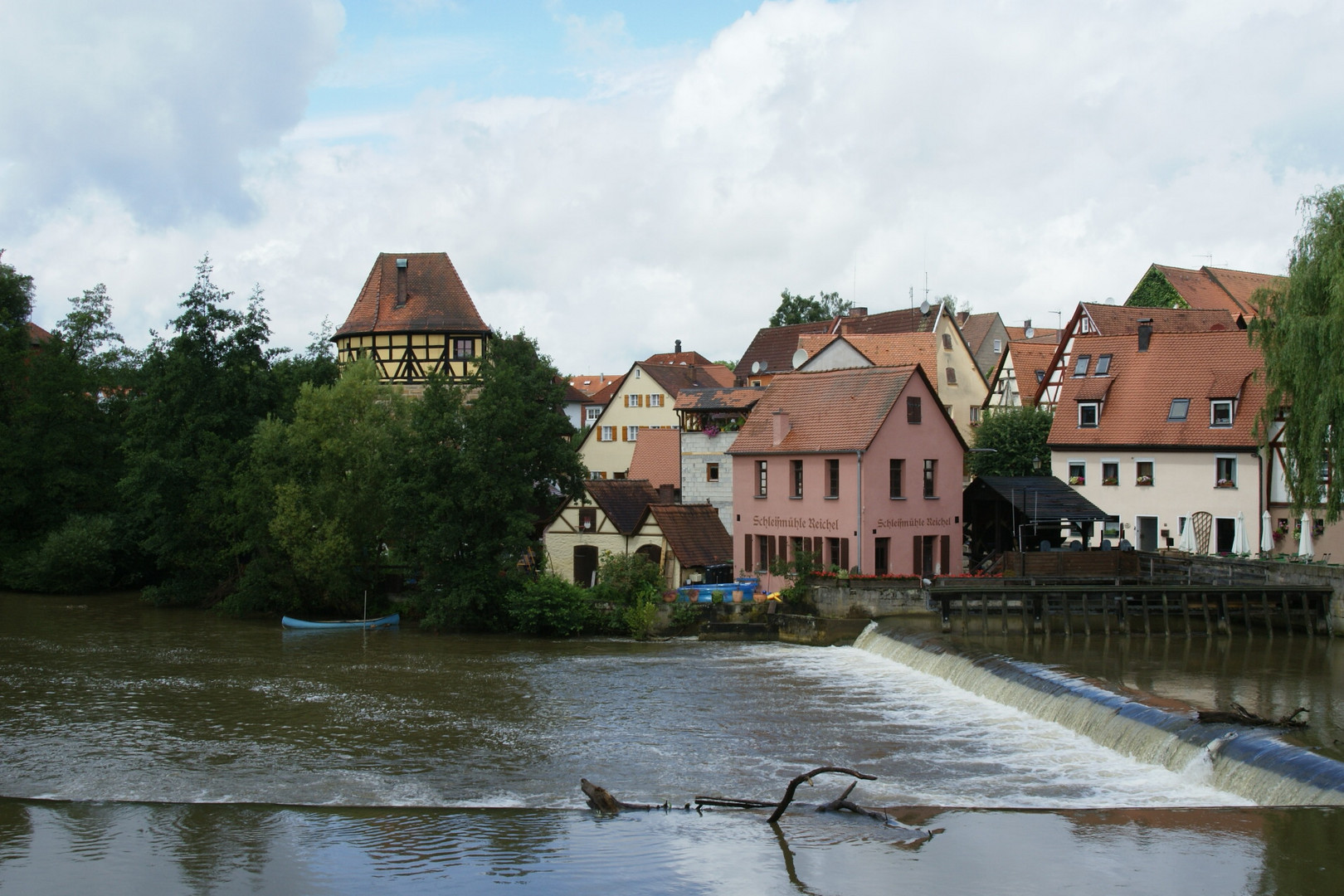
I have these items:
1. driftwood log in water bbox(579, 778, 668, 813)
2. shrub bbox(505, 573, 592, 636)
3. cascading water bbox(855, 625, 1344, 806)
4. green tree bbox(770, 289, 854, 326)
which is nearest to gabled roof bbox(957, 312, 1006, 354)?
green tree bbox(770, 289, 854, 326)

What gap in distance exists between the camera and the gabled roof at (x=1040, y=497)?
38.2 meters

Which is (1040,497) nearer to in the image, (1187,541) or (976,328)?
(1187,541)

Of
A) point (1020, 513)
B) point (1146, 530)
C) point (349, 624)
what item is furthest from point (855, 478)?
point (349, 624)

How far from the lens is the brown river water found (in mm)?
14977

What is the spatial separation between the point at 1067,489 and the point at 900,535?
670cm

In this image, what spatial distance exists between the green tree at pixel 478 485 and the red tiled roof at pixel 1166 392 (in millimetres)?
19543

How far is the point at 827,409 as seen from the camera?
39562mm

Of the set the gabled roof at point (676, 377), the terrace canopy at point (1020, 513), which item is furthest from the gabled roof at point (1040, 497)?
the gabled roof at point (676, 377)

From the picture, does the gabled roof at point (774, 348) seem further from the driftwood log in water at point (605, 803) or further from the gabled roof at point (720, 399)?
the driftwood log in water at point (605, 803)

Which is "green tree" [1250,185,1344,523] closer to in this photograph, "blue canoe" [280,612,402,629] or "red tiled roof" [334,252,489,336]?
"blue canoe" [280,612,402,629]

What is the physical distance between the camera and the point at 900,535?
37812 millimetres

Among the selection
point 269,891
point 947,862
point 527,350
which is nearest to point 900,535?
point 527,350

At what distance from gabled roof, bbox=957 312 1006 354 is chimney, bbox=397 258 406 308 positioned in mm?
37226

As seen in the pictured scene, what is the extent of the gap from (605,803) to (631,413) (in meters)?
52.9
